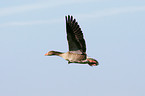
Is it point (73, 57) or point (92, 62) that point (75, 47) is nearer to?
point (73, 57)

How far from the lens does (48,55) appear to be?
2148 cm

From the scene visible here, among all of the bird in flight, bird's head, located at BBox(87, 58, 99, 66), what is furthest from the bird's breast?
bird's head, located at BBox(87, 58, 99, 66)

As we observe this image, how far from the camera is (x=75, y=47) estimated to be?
20.4m

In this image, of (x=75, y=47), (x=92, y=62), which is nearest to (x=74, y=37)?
(x=75, y=47)

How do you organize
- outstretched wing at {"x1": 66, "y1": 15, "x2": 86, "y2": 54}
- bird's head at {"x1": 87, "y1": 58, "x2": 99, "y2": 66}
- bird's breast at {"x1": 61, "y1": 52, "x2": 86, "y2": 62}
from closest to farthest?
outstretched wing at {"x1": 66, "y1": 15, "x2": 86, "y2": 54} < bird's breast at {"x1": 61, "y1": 52, "x2": 86, "y2": 62} < bird's head at {"x1": 87, "y1": 58, "x2": 99, "y2": 66}

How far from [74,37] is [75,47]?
69cm

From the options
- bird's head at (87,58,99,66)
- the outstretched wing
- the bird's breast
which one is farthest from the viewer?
bird's head at (87,58,99,66)

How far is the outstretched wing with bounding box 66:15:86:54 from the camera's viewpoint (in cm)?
1980

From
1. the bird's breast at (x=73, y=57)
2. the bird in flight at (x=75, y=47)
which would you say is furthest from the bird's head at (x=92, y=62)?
the bird's breast at (x=73, y=57)

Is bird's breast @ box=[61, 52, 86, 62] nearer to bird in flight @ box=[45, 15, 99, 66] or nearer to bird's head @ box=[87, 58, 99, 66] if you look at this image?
bird in flight @ box=[45, 15, 99, 66]

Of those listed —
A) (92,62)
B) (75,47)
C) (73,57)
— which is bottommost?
(92,62)

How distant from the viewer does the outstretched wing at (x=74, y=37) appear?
19.8m

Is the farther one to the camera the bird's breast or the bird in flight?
the bird's breast

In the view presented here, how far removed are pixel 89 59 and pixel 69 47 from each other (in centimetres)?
155
